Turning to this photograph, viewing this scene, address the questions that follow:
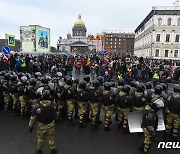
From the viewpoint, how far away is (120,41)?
112 meters

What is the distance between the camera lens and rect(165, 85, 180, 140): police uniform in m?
7.27

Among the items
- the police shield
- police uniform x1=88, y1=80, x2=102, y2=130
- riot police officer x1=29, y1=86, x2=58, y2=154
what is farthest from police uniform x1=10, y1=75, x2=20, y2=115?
the police shield

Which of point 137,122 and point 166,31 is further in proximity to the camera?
point 166,31

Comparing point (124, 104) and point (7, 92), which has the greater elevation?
point (7, 92)

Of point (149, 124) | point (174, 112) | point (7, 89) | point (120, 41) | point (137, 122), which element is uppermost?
point (120, 41)

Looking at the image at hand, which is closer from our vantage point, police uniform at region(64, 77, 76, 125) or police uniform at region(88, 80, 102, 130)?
police uniform at region(88, 80, 102, 130)

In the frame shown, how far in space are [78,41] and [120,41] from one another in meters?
21.8

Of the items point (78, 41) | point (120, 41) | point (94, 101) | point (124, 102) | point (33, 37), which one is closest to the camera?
point (124, 102)

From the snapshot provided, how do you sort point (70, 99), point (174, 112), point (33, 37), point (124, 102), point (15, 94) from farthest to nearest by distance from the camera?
point (33, 37) → point (15, 94) → point (70, 99) → point (124, 102) → point (174, 112)

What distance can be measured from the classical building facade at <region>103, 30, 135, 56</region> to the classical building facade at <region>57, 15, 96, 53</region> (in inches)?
338

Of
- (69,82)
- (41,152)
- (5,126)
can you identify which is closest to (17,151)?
(41,152)

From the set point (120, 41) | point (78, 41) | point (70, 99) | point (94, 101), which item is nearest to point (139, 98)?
point (94, 101)

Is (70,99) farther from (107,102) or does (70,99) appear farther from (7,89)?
(7,89)

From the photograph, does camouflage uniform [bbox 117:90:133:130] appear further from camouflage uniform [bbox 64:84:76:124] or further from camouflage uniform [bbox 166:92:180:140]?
camouflage uniform [bbox 64:84:76:124]
